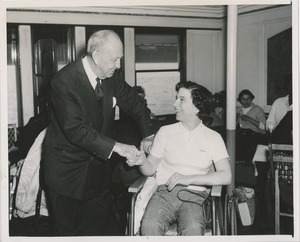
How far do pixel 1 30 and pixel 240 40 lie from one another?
537 centimetres

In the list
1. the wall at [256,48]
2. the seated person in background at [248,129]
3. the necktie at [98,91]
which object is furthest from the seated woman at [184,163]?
the wall at [256,48]

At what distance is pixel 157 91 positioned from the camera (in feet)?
21.4

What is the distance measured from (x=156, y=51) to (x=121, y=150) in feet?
15.7

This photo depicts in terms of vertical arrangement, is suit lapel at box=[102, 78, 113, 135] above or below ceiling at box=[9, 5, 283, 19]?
below

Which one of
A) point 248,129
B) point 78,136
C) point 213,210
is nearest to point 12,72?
point 248,129

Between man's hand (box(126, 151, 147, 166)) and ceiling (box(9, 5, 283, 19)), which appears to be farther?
ceiling (box(9, 5, 283, 19))

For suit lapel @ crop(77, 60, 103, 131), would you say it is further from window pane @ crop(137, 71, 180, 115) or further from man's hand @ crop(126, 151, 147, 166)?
window pane @ crop(137, 71, 180, 115)

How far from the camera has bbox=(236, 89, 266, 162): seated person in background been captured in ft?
14.0

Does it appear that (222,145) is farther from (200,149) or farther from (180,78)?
(180,78)

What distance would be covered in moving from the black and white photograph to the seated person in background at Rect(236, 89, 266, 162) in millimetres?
15

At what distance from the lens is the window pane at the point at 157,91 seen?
21.3 feet

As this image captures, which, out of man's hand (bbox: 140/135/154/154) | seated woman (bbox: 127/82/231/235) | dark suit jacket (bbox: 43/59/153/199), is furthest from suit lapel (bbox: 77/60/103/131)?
man's hand (bbox: 140/135/154/154)

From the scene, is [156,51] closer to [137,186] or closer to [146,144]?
[146,144]

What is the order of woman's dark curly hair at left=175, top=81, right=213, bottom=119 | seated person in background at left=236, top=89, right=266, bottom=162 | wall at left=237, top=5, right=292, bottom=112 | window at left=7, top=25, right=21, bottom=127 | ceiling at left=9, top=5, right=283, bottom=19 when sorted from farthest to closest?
1. wall at left=237, top=5, right=292, bottom=112
2. ceiling at left=9, top=5, right=283, bottom=19
3. window at left=7, top=25, right=21, bottom=127
4. seated person in background at left=236, top=89, right=266, bottom=162
5. woman's dark curly hair at left=175, top=81, right=213, bottom=119
